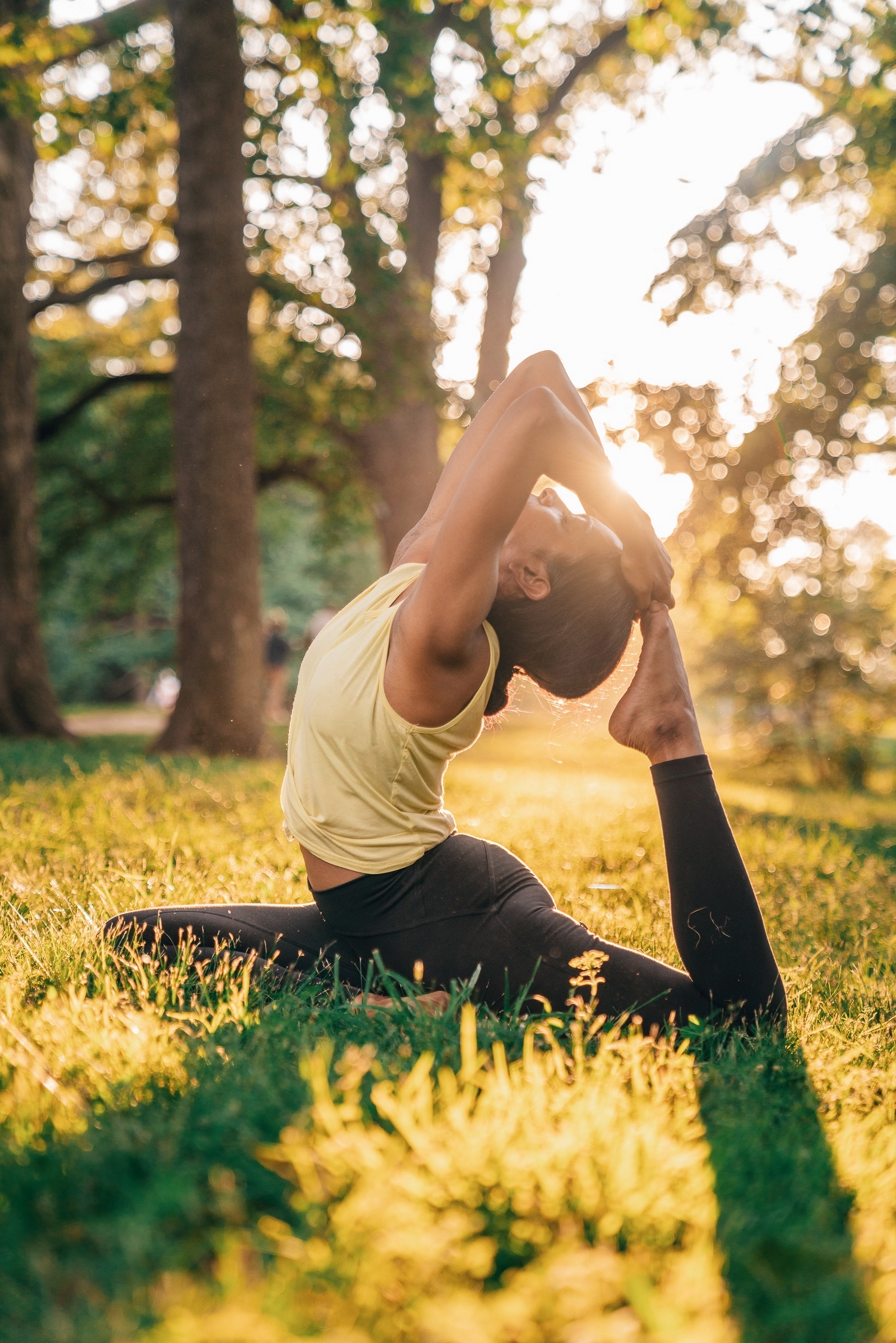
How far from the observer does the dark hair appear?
8.59 feet

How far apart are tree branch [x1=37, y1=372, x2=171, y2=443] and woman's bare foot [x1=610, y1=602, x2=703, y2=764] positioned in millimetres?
13321

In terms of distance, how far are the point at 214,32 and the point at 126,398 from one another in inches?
429

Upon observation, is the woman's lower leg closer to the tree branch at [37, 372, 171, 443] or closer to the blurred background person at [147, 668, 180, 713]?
the tree branch at [37, 372, 171, 443]

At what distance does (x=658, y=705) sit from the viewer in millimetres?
2732

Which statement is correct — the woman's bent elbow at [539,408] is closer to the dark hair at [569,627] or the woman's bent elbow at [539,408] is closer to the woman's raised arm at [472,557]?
the woman's raised arm at [472,557]

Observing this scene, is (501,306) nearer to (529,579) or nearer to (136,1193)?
(529,579)

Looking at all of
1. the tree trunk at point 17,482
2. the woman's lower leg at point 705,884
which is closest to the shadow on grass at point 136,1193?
the woman's lower leg at point 705,884

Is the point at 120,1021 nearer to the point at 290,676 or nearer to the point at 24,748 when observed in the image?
the point at 24,748

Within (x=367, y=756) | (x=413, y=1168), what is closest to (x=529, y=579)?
(x=367, y=756)

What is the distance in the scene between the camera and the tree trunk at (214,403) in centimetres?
898

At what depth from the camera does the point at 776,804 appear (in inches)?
379

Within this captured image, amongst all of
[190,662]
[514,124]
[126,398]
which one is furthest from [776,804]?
[126,398]

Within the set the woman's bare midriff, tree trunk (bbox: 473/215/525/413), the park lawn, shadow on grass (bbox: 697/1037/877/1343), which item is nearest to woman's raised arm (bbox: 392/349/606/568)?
the woman's bare midriff

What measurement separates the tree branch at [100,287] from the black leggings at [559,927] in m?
13.1
